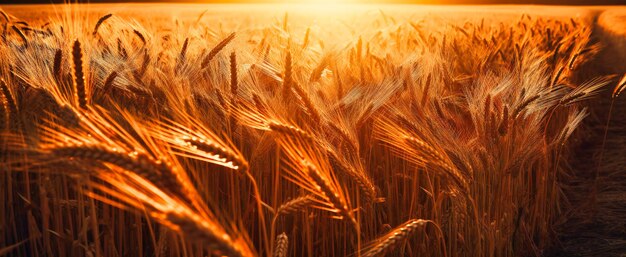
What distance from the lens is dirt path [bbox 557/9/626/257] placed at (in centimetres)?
287

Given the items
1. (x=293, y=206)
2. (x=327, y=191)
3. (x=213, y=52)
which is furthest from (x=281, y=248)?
(x=213, y=52)

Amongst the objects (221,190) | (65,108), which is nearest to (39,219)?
(221,190)

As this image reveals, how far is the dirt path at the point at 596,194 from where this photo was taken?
2867 mm

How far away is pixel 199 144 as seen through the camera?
111cm

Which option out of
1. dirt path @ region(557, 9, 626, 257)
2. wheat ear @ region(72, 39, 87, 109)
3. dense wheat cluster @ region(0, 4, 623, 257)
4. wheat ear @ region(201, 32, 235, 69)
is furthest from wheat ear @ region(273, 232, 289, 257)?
dirt path @ region(557, 9, 626, 257)

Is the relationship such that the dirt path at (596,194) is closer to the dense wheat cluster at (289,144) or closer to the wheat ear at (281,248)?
the dense wheat cluster at (289,144)

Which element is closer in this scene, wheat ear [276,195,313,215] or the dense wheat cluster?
wheat ear [276,195,313,215]

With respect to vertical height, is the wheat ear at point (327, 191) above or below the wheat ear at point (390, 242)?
above

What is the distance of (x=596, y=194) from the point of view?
11.4 ft

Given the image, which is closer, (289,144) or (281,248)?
(281,248)

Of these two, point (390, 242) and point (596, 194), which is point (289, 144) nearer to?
point (390, 242)

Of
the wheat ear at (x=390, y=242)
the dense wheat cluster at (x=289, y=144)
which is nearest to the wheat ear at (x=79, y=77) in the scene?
the dense wheat cluster at (x=289, y=144)

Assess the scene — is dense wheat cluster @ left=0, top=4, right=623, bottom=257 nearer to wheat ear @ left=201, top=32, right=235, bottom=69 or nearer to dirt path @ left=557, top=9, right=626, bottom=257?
wheat ear @ left=201, top=32, right=235, bottom=69

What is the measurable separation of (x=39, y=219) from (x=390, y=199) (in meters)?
1.23
